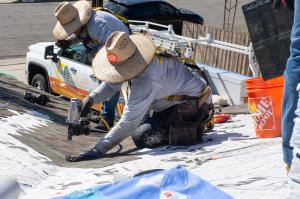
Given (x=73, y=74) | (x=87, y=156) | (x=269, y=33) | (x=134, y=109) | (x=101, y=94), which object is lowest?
(x=87, y=156)

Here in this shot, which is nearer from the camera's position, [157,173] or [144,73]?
[157,173]

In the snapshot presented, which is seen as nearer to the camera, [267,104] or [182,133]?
[267,104]

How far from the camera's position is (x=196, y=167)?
502 centimetres

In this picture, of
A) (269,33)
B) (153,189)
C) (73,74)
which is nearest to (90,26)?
(73,74)

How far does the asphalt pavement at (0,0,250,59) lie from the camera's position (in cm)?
1741

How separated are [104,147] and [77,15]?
208 cm

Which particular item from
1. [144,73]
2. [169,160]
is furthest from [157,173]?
[144,73]

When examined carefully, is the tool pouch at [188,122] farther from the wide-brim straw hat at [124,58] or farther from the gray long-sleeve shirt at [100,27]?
the gray long-sleeve shirt at [100,27]

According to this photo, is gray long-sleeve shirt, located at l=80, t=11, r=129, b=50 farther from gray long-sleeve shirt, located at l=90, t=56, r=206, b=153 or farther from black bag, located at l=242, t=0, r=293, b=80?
black bag, located at l=242, t=0, r=293, b=80

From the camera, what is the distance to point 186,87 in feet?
20.2

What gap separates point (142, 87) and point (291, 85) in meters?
2.91

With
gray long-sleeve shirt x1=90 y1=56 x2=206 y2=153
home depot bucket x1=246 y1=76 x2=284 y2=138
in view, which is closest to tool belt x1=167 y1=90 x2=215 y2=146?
gray long-sleeve shirt x1=90 y1=56 x2=206 y2=153

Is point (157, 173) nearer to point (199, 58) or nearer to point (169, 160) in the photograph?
point (169, 160)

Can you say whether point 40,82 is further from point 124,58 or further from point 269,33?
point 269,33
